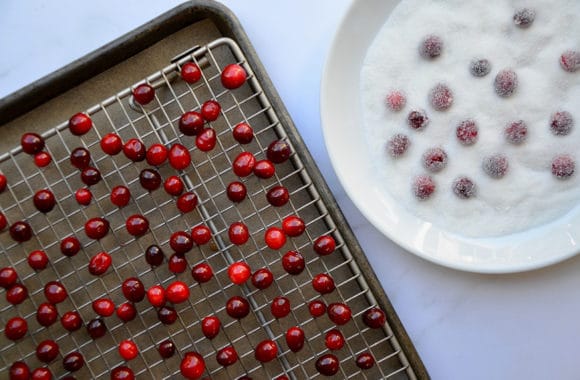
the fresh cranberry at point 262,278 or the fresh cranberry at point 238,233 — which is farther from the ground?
the fresh cranberry at point 238,233

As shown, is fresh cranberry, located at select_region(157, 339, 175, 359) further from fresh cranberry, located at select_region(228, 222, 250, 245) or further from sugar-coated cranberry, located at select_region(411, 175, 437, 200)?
sugar-coated cranberry, located at select_region(411, 175, 437, 200)

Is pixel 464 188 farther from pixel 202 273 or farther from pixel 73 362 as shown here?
pixel 73 362

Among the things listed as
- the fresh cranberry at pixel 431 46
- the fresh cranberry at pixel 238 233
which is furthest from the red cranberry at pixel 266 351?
the fresh cranberry at pixel 431 46

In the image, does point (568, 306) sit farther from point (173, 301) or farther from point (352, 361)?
point (173, 301)

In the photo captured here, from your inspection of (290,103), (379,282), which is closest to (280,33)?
(290,103)

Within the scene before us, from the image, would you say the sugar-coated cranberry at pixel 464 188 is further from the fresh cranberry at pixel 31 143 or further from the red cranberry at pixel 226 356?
the fresh cranberry at pixel 31 143

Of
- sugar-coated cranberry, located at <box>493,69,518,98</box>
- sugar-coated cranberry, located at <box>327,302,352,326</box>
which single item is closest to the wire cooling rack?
sugar-coated cranberry, located at <box>327,302,352,326</box>

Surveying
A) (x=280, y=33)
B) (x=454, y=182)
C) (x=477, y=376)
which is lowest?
(x=477, y=376)
